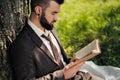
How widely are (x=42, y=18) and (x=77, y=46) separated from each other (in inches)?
124

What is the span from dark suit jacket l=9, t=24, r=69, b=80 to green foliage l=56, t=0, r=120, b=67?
2583 millimetres

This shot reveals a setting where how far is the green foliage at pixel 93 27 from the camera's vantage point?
727 cm

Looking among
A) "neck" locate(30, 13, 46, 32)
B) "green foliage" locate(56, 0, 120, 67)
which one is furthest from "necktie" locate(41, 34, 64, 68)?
"green foliage" locate(56, 0, 120, 67)

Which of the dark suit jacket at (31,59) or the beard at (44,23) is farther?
the beard at (44,23)

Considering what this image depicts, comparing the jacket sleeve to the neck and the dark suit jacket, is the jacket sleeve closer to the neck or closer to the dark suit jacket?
the dark suit jacket

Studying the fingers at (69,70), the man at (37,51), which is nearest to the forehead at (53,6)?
the man at (37,51)

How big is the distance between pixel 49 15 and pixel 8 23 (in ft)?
1.96

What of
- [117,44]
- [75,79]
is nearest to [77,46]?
[117,44]

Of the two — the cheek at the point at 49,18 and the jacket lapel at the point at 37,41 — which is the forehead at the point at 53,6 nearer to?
the cheek at the point at 49,18

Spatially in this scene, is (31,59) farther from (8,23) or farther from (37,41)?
(8,23)

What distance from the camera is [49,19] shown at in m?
4.43

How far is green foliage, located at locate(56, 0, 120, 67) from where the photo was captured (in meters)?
7.27

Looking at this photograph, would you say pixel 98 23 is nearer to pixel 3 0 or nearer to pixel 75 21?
pixel 75 21

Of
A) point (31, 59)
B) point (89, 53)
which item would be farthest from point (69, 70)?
point (31, 59)
